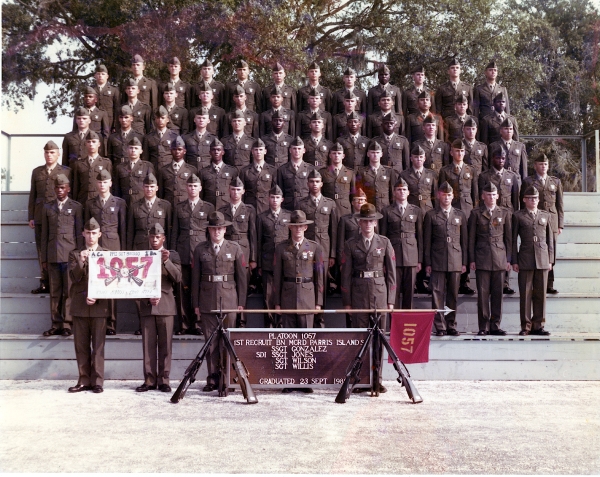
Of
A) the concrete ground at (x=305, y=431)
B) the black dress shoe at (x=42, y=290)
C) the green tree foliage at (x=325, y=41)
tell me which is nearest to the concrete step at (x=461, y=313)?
the black dress shoe at (x=42, y=290)

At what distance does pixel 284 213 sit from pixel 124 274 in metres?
2.31

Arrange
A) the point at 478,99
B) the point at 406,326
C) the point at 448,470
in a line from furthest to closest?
the point at 478,99 → the point at 406,326 → the point at 448,470

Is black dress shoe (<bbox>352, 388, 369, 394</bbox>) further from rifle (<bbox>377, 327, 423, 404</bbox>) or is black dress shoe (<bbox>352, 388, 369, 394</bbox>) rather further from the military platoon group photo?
the military platoon group photo

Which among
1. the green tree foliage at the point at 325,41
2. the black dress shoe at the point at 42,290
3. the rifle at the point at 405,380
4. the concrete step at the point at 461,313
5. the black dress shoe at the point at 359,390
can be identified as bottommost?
the black dress shoe at the point at 359,390

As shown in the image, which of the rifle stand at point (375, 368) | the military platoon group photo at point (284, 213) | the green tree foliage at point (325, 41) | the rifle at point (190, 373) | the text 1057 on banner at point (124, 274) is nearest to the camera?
the rifle at point (190, 373)

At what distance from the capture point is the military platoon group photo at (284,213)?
27.0 ft

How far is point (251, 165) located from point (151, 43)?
5.41 m

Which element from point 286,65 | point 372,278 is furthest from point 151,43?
point 372,278

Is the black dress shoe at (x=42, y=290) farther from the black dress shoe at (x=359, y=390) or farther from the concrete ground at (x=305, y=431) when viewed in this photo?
the black dress shoe at (x=359, y=390)

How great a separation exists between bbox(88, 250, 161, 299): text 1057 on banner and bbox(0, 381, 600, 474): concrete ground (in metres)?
1.02

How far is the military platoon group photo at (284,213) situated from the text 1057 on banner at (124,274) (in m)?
0.15

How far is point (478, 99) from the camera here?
1159 cm

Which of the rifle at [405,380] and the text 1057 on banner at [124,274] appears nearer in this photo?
the rifle at [405,380]

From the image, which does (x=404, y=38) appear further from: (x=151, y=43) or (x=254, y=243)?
(x=254, y=243)
